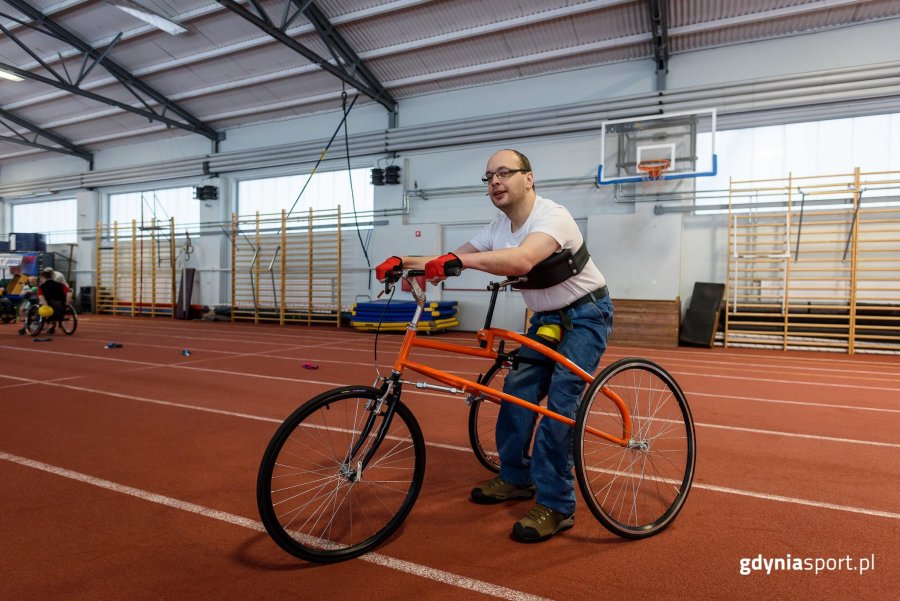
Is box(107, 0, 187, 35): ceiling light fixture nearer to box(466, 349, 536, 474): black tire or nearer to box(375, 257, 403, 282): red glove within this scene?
box(466, 349, 536, 474): black tire

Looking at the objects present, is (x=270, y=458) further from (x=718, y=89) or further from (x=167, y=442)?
(x=718, y=89)

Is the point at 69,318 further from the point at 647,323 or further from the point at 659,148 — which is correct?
the point at 659,148

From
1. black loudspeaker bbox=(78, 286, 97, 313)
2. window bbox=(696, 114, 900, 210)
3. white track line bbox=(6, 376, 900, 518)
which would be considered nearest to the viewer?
white track line bbox=(6, 376, 900, 518)

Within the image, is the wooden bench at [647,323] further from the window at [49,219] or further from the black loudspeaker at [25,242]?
the black loudspeaker at [25,242]

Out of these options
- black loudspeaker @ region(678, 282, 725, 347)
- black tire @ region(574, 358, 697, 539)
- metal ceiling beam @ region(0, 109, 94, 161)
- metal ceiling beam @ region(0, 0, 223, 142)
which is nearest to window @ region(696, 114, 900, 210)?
black loudspeaker @ region(678, 282, 725, 347)

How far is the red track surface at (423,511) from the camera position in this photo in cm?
186

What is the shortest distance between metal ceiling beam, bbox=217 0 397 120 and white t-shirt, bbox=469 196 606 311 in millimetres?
8400

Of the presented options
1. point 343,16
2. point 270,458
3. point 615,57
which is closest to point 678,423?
point 270,458

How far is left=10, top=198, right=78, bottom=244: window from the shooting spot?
17.8m

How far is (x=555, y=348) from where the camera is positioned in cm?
236

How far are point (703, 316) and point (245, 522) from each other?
8582 mm

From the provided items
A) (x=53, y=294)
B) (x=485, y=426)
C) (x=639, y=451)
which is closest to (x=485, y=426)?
(x=485, y=426)

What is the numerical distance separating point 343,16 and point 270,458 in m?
10.2

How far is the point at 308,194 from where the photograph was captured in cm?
1348
